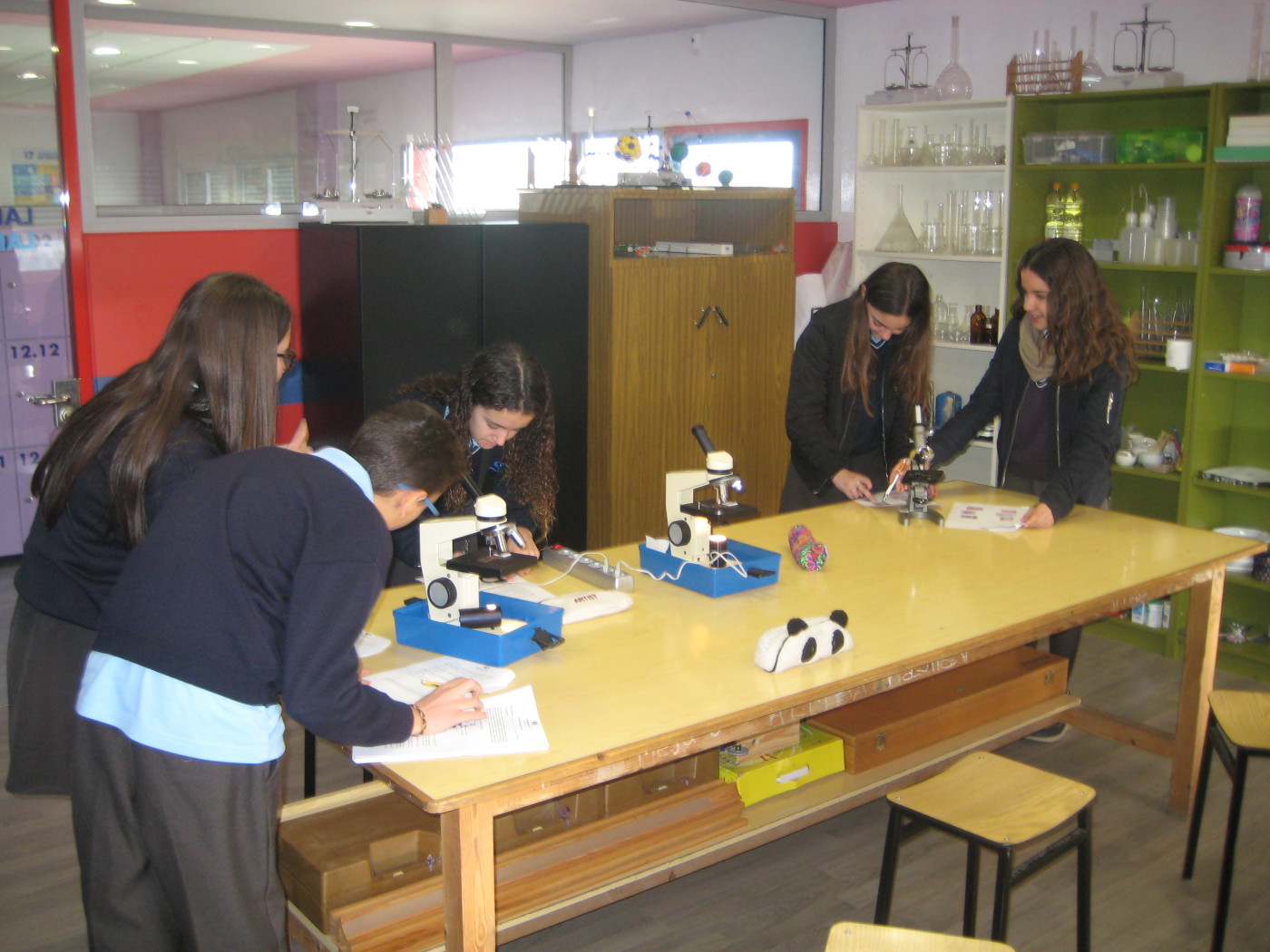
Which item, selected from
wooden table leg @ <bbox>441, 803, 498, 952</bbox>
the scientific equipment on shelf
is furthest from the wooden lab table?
the scientific equipment on shelf

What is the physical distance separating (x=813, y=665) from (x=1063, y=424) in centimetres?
159

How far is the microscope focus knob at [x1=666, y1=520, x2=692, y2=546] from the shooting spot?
2.57m

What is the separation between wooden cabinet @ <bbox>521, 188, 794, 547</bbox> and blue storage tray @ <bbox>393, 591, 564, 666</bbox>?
225 cm

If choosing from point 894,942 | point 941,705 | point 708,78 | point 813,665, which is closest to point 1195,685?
point 941,705

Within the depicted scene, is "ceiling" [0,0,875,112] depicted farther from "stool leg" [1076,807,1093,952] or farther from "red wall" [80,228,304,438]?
"stool leg" [1076,807,1093,952]

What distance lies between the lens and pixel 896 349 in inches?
139

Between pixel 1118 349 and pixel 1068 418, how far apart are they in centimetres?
25

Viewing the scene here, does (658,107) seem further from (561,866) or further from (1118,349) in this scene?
(561,866)

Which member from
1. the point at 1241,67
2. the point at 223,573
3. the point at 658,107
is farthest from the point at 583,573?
A: the point at 658,107

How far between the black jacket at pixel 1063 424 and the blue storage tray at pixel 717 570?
3.10ft

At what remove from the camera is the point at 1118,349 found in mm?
3225

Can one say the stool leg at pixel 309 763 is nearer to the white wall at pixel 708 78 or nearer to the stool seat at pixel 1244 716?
the stool seat at pixel 1244 716

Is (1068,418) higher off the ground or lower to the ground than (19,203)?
lower

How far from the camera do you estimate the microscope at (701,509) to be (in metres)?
2.57
